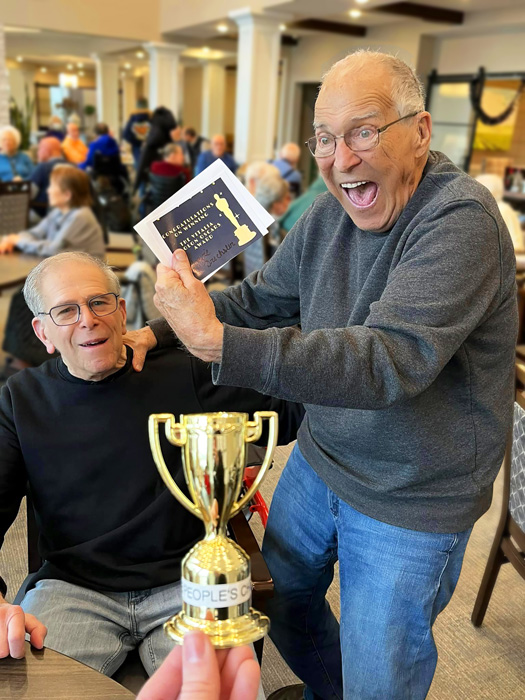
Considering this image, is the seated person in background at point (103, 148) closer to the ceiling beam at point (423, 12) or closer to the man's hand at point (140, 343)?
the ceiling beam at point (423, 12)

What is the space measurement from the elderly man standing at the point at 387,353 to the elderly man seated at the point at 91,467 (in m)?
0.36

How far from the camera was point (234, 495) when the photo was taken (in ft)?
2.30

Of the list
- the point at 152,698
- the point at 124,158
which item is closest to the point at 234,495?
the point at 152,698

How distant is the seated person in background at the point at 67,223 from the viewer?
391 cm

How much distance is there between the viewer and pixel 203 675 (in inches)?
23.0

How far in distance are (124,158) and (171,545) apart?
39.5 feet

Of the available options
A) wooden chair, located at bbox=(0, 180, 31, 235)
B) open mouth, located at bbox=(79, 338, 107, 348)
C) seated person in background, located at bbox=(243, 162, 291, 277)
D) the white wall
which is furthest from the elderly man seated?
the white wall

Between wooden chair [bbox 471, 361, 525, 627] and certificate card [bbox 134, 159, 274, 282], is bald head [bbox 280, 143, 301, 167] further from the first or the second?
certificate card [bbox 134, 159, 274, 282]

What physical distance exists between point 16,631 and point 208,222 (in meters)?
0.73

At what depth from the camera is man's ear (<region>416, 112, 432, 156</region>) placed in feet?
3.45

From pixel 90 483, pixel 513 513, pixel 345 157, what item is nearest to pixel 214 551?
pixel 345 157

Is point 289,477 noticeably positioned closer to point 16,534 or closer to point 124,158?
point 16,534

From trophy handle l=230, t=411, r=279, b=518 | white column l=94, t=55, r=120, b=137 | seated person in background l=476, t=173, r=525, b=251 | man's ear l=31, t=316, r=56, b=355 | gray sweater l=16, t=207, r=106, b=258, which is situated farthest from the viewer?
white column l=94, t=55, r=120, b=137

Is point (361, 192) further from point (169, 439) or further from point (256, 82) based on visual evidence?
point (256, 82)
